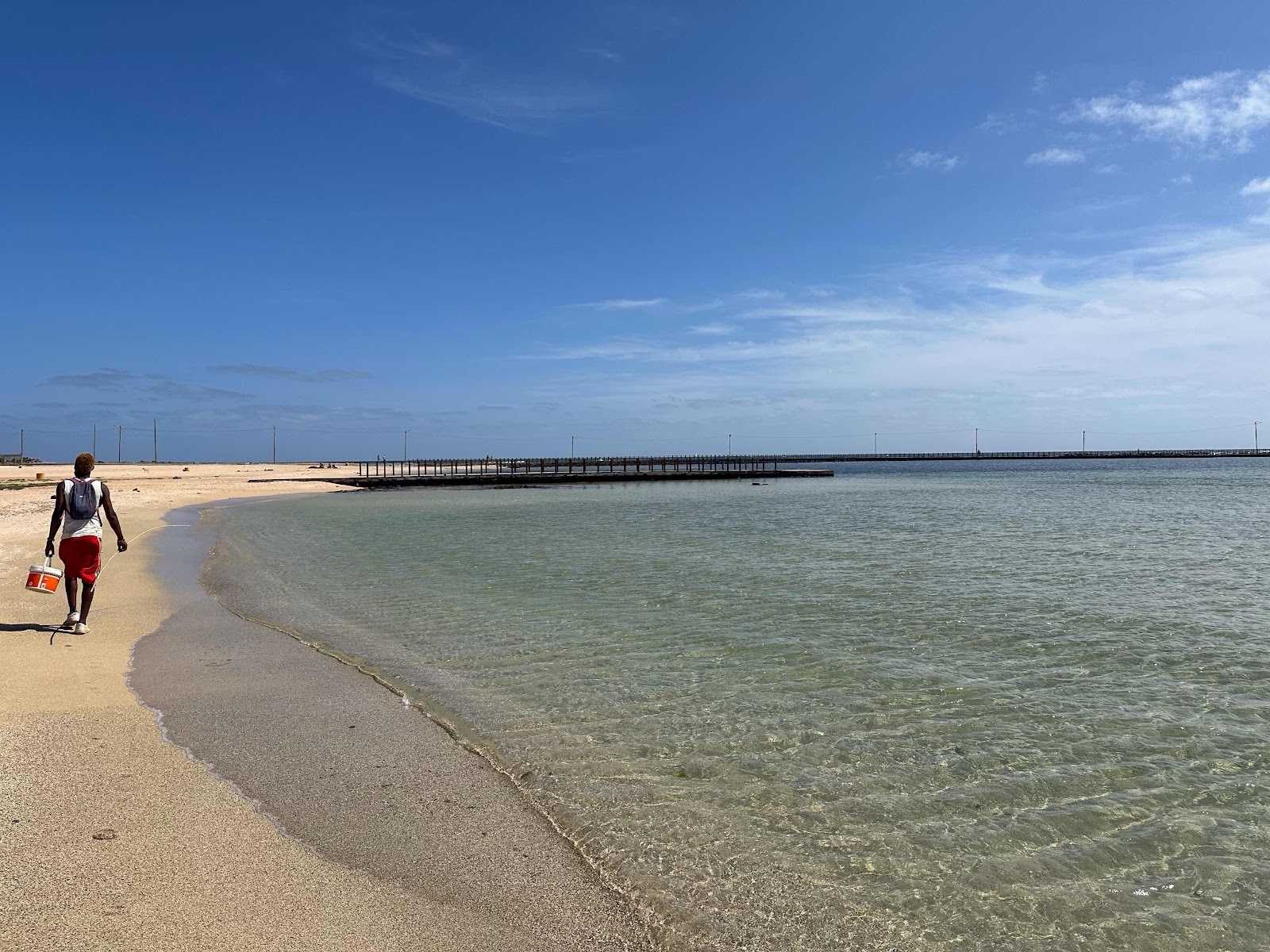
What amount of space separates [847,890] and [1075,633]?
7487 millimetres

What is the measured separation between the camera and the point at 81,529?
337 inches

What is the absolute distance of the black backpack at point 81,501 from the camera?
8477 mm

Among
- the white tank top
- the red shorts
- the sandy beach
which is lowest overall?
the sandy beach

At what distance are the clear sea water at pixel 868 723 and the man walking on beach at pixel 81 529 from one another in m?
2.37

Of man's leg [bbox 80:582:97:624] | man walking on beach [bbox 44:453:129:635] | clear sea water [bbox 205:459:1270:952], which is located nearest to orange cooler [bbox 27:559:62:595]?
man walking on beach [bbox 44:453:129:635]

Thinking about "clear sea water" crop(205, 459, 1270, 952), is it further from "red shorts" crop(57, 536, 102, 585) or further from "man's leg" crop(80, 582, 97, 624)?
"red shorts" crop(57, 536, 102, 585)

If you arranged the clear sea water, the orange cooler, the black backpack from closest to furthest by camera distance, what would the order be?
the clear sea water → the black backpack → the orange cooler

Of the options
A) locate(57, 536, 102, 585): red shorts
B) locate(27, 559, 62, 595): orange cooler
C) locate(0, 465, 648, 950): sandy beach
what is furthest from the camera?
locate(27, 559, 62, 595): orange cooler

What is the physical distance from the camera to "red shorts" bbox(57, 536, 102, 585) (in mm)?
8602

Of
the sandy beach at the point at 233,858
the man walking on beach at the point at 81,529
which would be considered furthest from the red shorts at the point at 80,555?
the sandy beach at the point at 233,858

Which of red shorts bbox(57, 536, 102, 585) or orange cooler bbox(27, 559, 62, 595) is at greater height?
red shorts bbox(57, 536, 102, 585)

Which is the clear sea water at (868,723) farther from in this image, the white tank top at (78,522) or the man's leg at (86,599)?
the white tank top at (78,522)

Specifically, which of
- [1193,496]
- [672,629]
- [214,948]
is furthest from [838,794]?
[1193,496]

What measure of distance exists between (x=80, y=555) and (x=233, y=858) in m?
6.50
